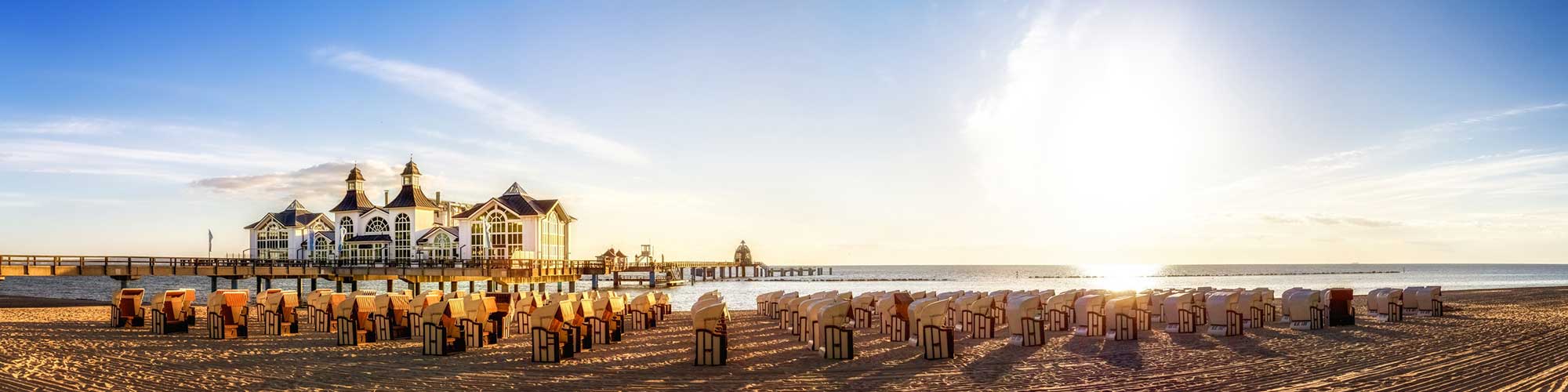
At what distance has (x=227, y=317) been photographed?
741 inches

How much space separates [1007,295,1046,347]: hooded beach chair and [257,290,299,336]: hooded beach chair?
44.5 ft

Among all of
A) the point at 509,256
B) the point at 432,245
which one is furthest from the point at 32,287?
the point at 509,256

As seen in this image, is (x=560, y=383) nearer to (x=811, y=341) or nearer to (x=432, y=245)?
(x=811, y=341)

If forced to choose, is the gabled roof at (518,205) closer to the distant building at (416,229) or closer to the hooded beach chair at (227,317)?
the distant building at (416,229)

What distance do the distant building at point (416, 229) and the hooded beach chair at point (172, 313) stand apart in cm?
Result: 3049

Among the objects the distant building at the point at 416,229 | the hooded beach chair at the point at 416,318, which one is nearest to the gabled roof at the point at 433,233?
the distant building at the point at 416,229

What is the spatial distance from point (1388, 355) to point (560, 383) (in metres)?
10.8

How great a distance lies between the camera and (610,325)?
1733 cm

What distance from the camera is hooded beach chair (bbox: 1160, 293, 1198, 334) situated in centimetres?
1762

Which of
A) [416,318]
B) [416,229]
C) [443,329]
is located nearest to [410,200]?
[416,229]

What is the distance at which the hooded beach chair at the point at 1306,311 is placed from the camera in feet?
61.5

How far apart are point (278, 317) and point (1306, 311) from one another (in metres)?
19.5

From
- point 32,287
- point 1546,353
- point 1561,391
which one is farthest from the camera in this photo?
point 32,287

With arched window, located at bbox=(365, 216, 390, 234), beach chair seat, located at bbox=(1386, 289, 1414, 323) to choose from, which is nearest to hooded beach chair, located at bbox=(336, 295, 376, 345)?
beach chair seat, located at bbox=(1386, 289, 1414, 323)
